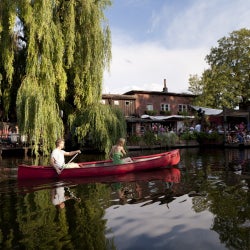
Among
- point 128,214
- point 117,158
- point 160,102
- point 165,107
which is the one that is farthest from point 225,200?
point 165,107

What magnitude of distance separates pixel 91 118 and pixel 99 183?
6.46 m

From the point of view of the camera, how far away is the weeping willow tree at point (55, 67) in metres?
14.7

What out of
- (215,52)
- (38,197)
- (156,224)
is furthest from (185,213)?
(215,52)

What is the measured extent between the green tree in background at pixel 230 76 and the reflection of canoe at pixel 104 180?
26756 millimetres

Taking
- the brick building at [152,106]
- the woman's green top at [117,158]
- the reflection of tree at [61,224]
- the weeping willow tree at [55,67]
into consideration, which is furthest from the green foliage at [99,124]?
the brick building at [152,106]

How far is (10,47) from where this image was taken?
609 inches

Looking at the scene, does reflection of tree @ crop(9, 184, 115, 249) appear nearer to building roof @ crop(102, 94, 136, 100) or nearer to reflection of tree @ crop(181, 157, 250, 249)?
reflection of tree @ crop(181, 157, 250, 249)

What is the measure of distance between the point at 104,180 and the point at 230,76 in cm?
3052

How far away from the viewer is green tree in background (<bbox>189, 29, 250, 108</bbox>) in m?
37.6

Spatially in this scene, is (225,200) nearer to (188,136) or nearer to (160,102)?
(188,136)

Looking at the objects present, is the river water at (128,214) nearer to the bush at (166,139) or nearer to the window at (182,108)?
the bush at (166,139)

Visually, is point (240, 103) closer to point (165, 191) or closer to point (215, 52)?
point (215, 52)

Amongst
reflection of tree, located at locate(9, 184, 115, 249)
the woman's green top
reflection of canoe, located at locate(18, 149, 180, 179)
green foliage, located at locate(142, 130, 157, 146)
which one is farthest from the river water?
green foliage, located at locate(142, 130, 157, 146)

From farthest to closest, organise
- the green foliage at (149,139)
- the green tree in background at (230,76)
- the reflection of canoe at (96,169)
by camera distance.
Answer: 1. the green tree in background at (230,76)
2. the green foliage at (149,139)
3. the reflection of canoe at (96,169)
